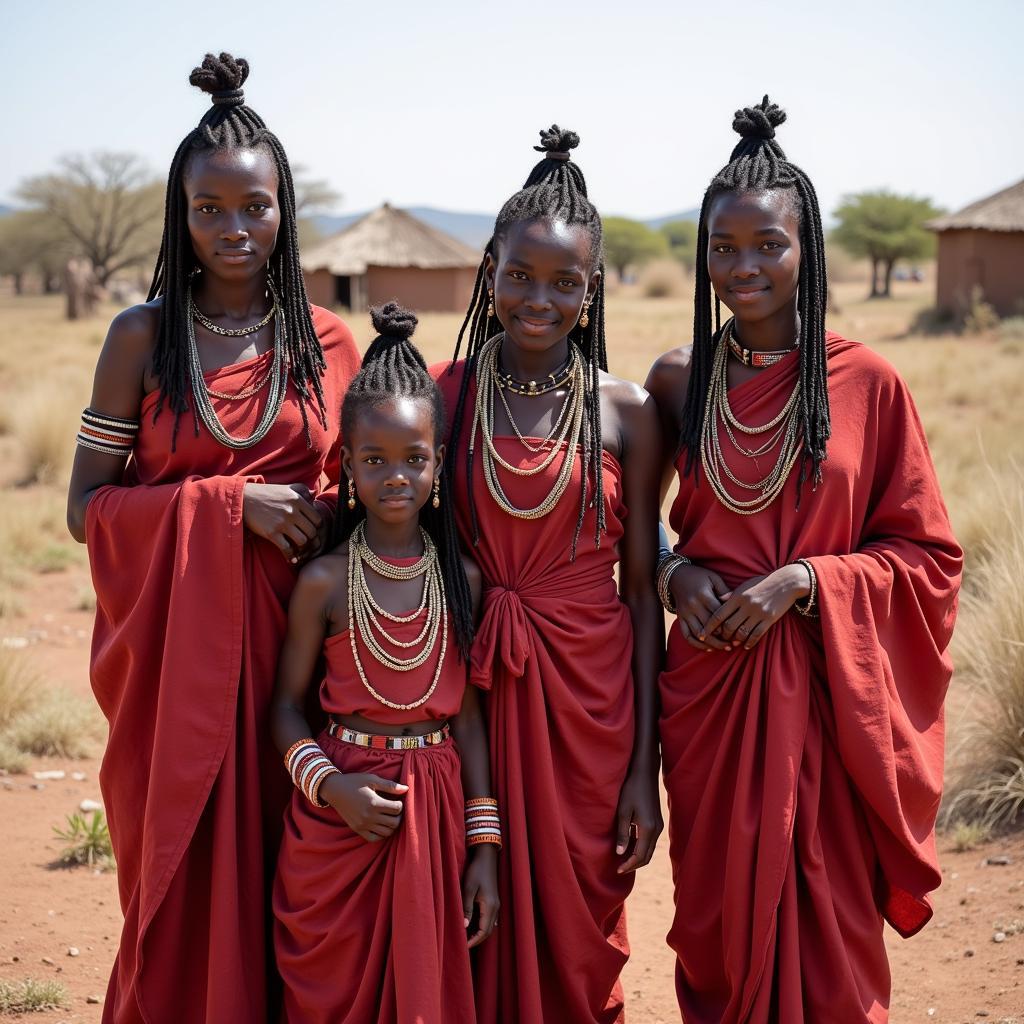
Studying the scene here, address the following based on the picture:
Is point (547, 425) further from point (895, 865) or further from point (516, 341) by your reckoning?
point (895, 865)

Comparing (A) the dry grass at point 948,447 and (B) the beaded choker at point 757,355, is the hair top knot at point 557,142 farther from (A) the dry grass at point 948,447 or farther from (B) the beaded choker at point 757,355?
(A) the dry grass at point 948,447

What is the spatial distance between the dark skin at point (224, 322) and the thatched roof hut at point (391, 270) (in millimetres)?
26473

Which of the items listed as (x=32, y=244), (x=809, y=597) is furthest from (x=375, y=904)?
(x=32, y=244)

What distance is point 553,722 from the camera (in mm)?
3109

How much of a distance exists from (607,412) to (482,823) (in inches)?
42.8

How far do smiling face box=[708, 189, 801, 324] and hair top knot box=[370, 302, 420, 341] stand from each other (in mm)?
757

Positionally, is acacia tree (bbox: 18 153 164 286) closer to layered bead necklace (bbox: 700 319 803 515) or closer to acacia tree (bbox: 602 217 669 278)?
acacia tree (bbox: 602 217 669 278)

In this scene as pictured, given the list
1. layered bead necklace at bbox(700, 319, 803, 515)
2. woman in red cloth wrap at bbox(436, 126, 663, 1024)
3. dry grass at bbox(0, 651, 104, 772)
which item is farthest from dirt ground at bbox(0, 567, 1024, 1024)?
layered bead necklace at bbox(700, 319, 803, 515)

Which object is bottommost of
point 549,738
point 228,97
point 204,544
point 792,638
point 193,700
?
point 549,738

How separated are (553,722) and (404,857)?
507 millimetres

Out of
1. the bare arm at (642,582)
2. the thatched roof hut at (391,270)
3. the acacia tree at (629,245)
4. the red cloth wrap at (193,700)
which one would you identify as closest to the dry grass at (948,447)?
the thatched roof hut at (391,270)

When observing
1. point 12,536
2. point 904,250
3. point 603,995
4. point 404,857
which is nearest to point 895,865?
point 603,995

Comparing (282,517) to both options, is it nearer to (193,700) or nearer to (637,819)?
(193,700)

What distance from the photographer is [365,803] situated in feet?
9.31
